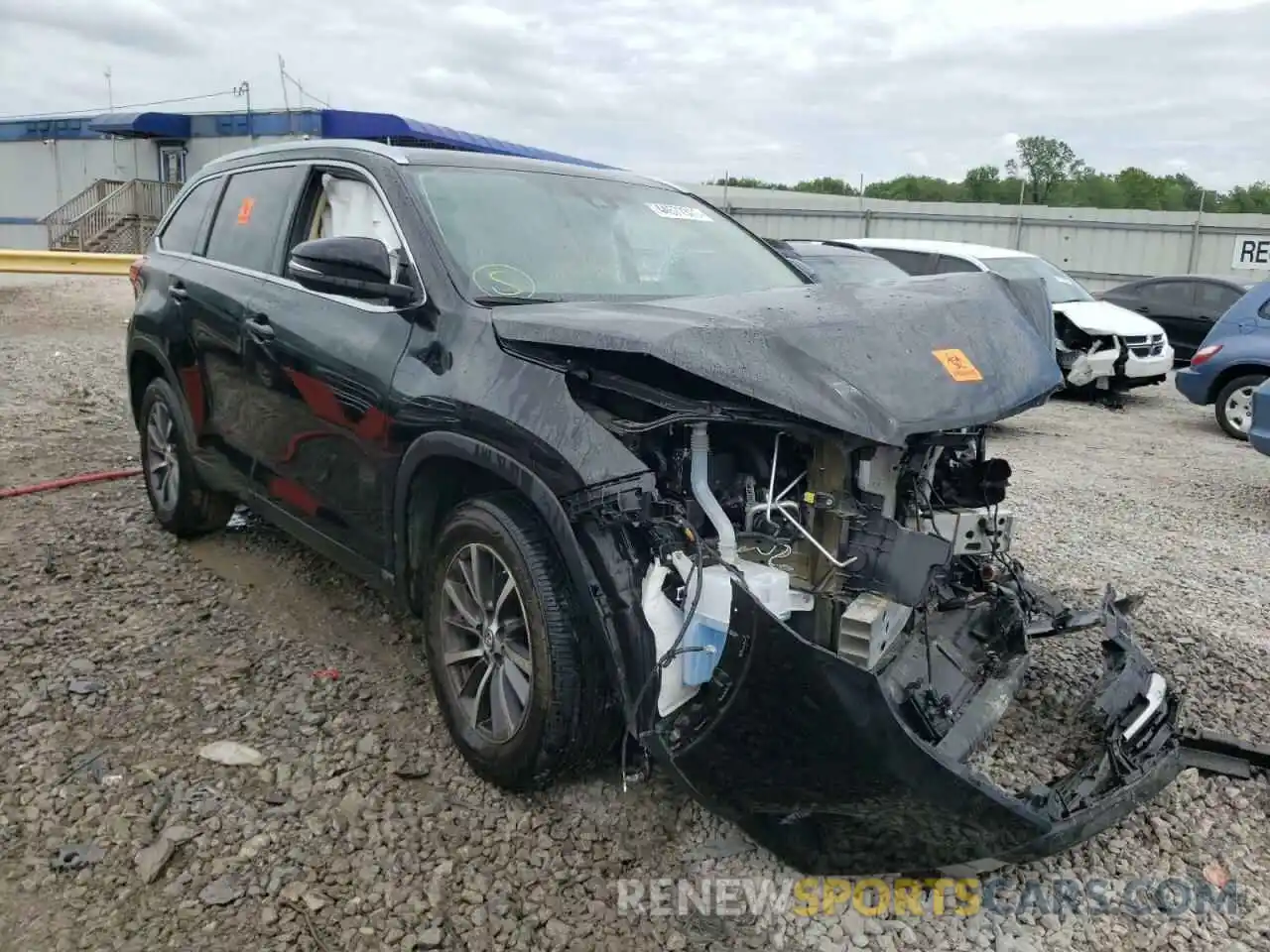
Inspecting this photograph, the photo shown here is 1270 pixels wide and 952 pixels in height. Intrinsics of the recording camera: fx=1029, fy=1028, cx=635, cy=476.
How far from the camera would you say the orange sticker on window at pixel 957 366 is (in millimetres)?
2793

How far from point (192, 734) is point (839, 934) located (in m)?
2.17

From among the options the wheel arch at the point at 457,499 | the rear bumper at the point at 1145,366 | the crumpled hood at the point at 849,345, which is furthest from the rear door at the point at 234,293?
the rear bumper at the point at 1145,366

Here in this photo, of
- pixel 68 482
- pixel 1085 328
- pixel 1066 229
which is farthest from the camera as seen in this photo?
pixel 1066 229

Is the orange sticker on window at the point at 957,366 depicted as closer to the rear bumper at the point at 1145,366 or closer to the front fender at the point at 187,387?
the front fender at the point at 187,387

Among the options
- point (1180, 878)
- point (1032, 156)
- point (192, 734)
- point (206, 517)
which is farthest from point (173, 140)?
point (1032, 156)

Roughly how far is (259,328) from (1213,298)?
1362 centimetres

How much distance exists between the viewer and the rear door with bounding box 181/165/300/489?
13.8 feet

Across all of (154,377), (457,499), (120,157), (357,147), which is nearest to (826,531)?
(457,499)

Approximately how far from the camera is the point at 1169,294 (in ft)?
46.5

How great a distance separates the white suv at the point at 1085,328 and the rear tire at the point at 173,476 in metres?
8.52

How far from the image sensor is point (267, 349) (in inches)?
155

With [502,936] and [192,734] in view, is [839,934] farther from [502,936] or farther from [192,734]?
[192,734]

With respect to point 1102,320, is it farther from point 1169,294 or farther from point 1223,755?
point 1223,755

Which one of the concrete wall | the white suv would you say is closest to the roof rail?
the white suv
